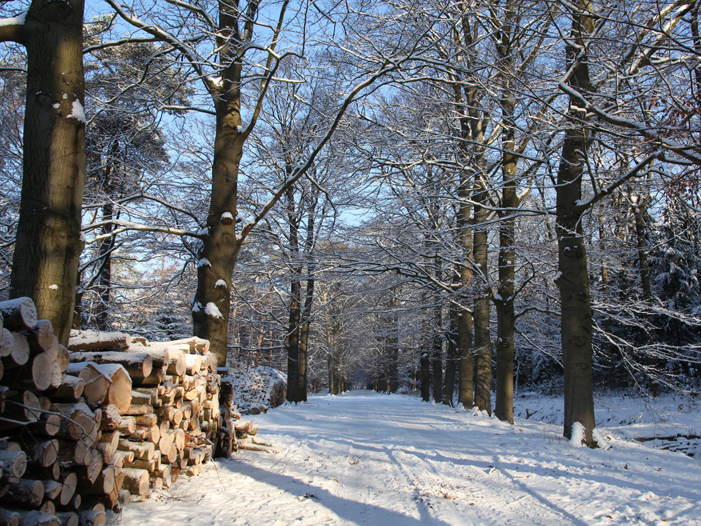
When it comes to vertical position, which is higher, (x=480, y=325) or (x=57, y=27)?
(x=57, y=27)

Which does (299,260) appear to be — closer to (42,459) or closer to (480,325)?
(480,325)

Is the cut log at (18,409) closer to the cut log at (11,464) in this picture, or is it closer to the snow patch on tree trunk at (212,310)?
the cut log at (11,464)

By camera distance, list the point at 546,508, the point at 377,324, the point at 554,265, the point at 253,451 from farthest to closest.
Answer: the point at 377,324, the point at 554,265, the point at 253,451, the point at 546,508

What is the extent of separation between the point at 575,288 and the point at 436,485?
4573mm

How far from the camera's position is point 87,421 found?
3100mm

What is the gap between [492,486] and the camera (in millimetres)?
4922

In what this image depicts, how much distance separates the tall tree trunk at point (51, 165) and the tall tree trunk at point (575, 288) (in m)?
6.77

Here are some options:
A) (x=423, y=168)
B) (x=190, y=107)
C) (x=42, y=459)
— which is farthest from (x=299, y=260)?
(x=42, y=459)

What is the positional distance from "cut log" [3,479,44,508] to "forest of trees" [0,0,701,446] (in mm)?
1434

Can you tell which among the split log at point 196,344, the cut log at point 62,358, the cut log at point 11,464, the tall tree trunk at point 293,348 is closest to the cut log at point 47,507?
the cut log at point 11,464

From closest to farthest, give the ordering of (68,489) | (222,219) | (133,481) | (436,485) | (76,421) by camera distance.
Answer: (68,489), (76,421), (133,481), (436,485), (222,219)

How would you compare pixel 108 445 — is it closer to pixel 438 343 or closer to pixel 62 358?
pixel 62 358

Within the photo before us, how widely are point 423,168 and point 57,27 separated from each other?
10.2 meters

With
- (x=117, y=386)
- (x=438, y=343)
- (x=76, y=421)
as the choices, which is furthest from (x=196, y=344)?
(x=438, y=343)
